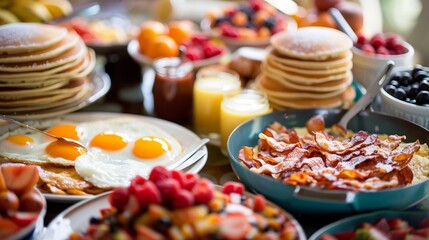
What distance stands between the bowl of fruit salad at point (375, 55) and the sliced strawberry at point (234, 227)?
48.2 inches

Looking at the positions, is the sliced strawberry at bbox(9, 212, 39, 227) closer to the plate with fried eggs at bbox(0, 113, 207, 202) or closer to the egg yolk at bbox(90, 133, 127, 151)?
the plate with fried eggs at bbox(0, 113, 207, 202)

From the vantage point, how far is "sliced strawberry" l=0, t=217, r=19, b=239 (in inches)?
48.7

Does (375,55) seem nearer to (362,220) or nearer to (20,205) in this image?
(362,220)

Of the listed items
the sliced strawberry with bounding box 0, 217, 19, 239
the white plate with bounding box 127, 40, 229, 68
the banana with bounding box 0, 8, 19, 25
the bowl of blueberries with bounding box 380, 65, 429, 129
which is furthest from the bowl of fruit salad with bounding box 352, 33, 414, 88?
the banana with bounding box 0, 8, 19, 25

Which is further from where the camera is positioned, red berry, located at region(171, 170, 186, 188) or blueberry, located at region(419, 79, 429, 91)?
blueberry, located at region(419, 79, 429, 91)

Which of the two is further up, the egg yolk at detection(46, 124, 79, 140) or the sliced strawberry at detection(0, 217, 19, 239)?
the sliced strawberry at detection(0, 217, 19, 239)

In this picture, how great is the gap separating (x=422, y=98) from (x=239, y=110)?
0.62m

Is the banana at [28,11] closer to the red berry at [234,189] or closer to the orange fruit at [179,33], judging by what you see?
the orange fruit at [179,33]

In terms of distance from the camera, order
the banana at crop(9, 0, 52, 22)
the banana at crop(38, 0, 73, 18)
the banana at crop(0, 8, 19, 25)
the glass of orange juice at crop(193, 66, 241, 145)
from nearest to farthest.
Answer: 1. the glass of orange juice at crop(193, 66, 241, 145)
2. the banana at crop(0, 8, 19, 25)
3. the banana at crop(9, 0, 52, 22)
4. the banana at crop(38, 0, 73, 18)

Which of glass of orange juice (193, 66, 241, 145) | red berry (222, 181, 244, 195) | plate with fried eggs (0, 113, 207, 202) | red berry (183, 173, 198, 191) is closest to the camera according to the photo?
red berry (183, 173, 198, 191)

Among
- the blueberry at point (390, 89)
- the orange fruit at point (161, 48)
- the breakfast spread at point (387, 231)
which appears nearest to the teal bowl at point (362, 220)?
the breakfast spread at point (387, 231)

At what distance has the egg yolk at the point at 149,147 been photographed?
1763mm

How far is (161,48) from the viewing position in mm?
2400

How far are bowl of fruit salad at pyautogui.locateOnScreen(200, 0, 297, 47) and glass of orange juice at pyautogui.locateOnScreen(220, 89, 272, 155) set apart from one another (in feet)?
2.38
